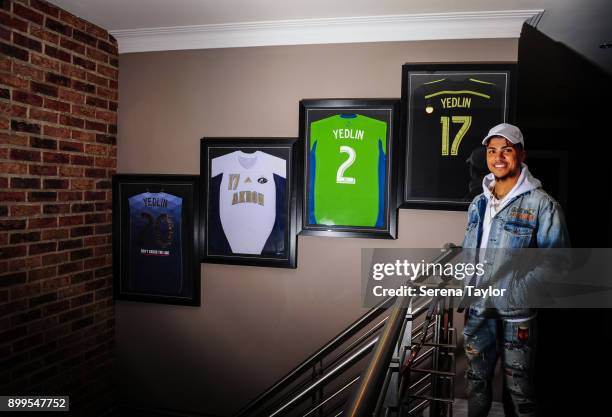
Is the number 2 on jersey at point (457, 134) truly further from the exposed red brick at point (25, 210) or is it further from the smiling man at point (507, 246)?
the exposed red brick at point (25, 210)

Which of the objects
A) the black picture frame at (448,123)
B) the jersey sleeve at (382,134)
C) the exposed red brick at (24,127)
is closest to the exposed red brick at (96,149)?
the exposed red brick at (24,127)

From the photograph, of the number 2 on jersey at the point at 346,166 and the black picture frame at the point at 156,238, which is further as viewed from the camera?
the black picture frame at the point at 156,238

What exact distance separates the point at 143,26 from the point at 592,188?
4.92 meters

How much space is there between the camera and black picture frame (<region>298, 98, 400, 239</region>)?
297 centimetres

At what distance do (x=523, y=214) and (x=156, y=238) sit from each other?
264 centimetres

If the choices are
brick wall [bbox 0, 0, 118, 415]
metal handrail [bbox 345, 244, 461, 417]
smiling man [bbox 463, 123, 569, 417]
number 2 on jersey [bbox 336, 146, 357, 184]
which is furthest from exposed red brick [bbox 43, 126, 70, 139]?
smiling man [bbox 463, 123, 569, 417]

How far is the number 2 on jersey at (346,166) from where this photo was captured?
303cm

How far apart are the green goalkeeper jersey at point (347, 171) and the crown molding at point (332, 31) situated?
61 cm

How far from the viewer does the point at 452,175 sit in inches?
114

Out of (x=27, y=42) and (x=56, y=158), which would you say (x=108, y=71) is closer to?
(x=27, y=42)

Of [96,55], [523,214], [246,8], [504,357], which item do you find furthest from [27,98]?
[504,357]

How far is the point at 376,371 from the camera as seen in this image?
0.98 meters

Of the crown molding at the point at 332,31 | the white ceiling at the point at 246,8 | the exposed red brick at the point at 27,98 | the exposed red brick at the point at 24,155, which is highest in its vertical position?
the white ceiling at the point at 246,8

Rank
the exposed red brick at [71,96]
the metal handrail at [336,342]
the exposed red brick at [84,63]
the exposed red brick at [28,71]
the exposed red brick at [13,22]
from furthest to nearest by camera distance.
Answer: the exposed red brick at [84,63] → the exposed red brick at [71,96] → the exposed red brick at [28,71] → the exposed red brick at [13,22] → the metal handrail at [336,342]
